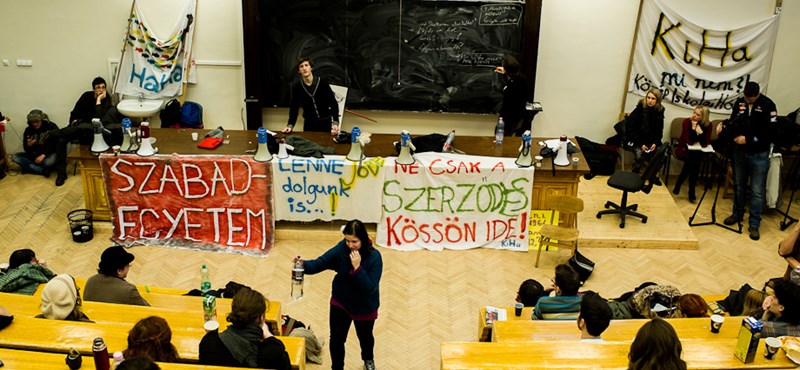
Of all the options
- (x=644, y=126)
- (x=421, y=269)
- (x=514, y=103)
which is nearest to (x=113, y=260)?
(x=421, y=269)

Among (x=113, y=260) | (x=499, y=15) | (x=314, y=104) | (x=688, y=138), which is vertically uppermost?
(x=499, y=15)

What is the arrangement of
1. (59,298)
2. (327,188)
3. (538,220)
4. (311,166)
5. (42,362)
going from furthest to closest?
(538,220)
(327,188)
(311,166)
(59,298)
(42,362)

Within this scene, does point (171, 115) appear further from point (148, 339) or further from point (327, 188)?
point (148, 339)

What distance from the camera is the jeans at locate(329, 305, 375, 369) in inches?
191

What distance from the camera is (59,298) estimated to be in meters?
4.31

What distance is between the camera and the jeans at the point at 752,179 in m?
7.64

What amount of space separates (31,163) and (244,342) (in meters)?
6.39

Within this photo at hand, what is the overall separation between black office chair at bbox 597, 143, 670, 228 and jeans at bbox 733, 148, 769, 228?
2.72 feet

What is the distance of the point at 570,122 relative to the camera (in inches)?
368

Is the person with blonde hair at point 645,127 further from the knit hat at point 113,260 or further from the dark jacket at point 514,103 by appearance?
the knit hat at point 113,260

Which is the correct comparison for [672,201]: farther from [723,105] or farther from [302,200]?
[302,200]

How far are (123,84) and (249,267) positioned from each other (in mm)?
3644

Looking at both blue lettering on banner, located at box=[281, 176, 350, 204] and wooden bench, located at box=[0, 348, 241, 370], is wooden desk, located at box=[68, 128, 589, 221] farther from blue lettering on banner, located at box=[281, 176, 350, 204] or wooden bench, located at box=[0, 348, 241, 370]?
wooden bench, located at box=[0, 348, 241, 370]

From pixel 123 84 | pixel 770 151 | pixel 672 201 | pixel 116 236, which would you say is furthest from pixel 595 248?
pixel 123 84
